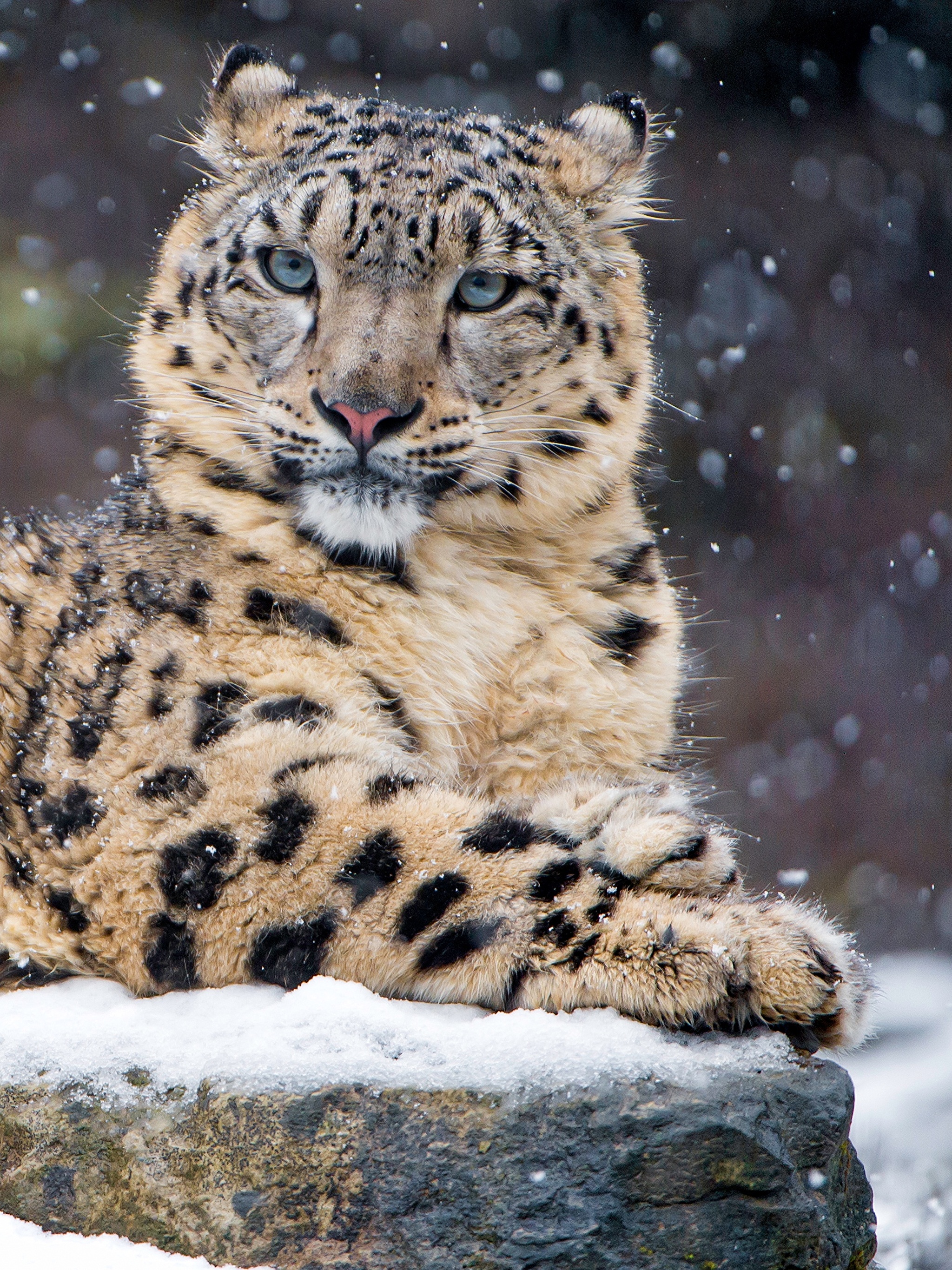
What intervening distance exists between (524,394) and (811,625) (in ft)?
15.3

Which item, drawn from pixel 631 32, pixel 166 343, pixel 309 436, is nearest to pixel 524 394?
pixel 309 436

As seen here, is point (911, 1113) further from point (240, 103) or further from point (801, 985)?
point (240, 103)

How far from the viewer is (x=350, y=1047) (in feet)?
6.72

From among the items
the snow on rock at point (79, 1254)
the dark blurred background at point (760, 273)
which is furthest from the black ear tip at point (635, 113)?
the dark blurred background at point (760, 273)

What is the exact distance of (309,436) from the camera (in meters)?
2.65

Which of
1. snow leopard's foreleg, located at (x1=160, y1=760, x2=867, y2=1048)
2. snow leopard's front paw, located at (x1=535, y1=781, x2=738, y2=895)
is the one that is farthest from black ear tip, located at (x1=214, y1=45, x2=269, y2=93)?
snow leopard's front paw, located at (x1=535, y1=781, x2=738, y2=895)

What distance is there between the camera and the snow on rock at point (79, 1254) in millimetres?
1897

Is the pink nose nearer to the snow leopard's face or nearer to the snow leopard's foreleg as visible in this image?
the snow leopard's face

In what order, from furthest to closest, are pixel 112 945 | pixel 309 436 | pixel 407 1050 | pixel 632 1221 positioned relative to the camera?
1. pixel 309 436
2. pixel 112 945
3. pixel 407 1050
4. pixel 632 1221

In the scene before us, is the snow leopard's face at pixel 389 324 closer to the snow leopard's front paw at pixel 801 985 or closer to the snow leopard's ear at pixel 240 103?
the snow leopard's ear at pixel 240 103

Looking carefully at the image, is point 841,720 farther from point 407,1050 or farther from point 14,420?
point 407,1050

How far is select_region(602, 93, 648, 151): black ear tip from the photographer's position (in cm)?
339

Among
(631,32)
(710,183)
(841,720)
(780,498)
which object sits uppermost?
(631,32)

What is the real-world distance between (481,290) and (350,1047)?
5.37ft
